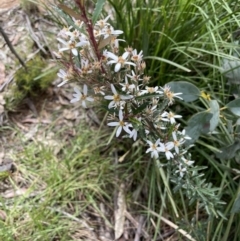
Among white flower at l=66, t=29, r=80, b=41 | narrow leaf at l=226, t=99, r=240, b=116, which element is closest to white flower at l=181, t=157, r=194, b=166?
narrow leaf at l=226, t=99, r=240, b=116

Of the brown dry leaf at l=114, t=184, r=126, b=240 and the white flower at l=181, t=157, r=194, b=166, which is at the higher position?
the white flower at l=181, t=157, r=194, b=166

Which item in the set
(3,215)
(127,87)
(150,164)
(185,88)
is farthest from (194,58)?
(3,215)

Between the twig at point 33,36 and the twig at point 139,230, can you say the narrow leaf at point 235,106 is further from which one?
the twig at point 33,36

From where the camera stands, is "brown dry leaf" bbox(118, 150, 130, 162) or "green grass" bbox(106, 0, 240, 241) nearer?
"green grass" bbox(106, 0, 240, 241)

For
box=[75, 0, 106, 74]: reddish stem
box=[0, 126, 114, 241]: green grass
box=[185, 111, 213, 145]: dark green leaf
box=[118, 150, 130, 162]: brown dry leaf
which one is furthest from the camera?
box=[118, 150, 130, 162]: brown dry leaf

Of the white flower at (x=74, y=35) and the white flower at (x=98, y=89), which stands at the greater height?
the white flower at (x=74, y=35)

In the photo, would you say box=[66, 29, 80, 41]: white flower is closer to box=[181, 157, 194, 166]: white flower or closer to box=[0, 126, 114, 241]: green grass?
box=[181, 157, 194, 166]: white flower

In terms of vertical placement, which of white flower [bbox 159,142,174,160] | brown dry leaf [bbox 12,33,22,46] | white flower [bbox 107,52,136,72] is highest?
white flower [bbox 107,52,136,72]

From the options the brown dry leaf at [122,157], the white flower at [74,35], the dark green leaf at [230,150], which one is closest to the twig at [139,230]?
the brown dry leaf at [122,157]
